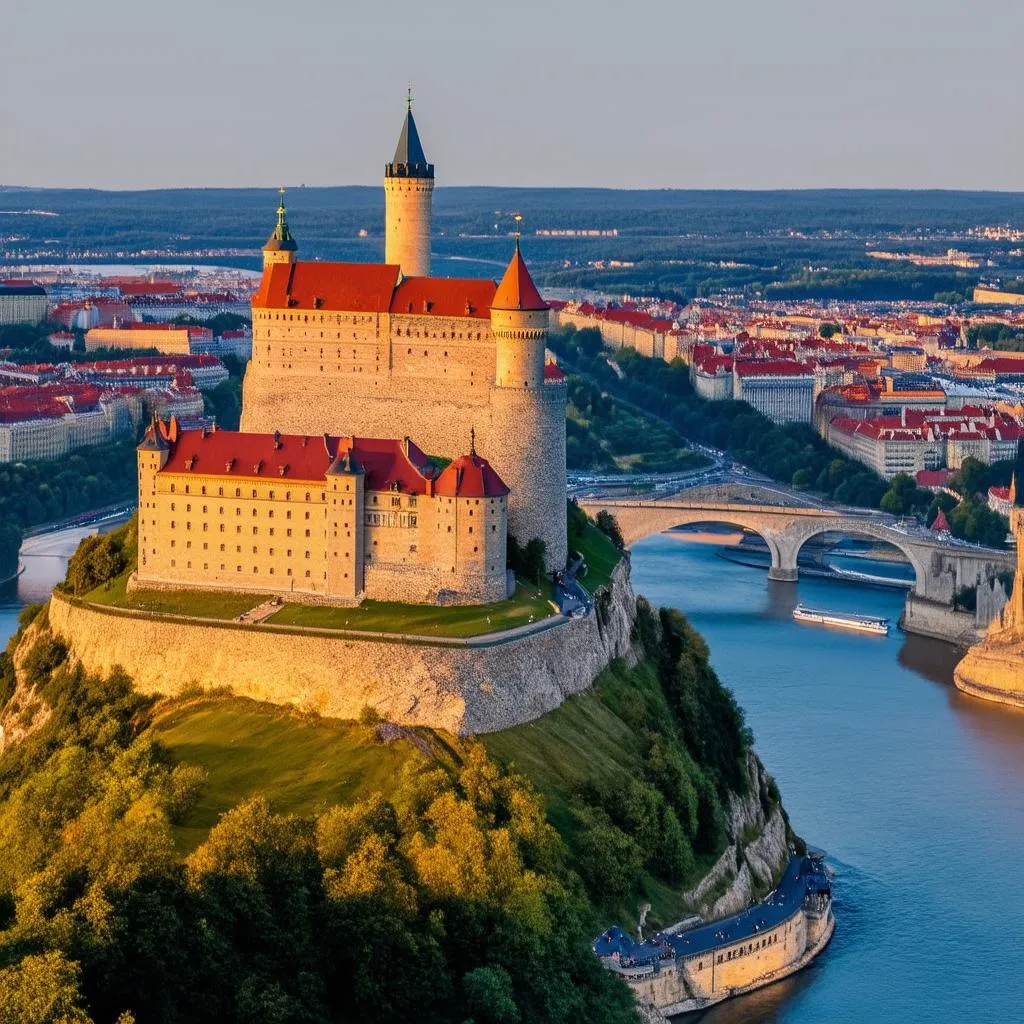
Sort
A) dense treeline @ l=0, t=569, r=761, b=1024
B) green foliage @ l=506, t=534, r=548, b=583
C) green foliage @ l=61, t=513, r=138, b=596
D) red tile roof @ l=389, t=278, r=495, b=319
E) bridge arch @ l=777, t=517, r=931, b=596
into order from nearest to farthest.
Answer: dense treeline @ l=0, t=569, r=761, b=1024
green foliage @ l=506, t=534, r=548, b=583
green foliage @ l=61, t=513, r=138, b=596
red tile roof @ l=389, t=278, r=495, b=319
bridge arch @ l=777, t=517, r=931, b=596

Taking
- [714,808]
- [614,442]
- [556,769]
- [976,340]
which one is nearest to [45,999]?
[556,769]

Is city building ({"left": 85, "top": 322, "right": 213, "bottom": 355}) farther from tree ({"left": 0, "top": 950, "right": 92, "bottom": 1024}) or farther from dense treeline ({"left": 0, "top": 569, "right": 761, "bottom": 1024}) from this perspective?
tree ({"left": 0, "top": 950, "right": 92, "bottom": 1024})

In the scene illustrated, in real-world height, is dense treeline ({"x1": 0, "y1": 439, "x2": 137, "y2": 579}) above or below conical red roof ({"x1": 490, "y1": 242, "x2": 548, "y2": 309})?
below

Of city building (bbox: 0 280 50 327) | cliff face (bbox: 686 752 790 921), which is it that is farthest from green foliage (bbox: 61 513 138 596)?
city building (bbox: 0 280 50 327)

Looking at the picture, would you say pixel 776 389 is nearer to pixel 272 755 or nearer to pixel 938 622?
pixel 938 622

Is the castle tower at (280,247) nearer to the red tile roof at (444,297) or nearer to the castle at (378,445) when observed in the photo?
the castle at (378,445)

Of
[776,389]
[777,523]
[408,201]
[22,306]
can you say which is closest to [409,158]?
[408,201]

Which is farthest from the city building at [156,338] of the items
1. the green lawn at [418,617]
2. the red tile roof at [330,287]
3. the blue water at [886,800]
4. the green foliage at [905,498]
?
the green lawn at [418,617]
